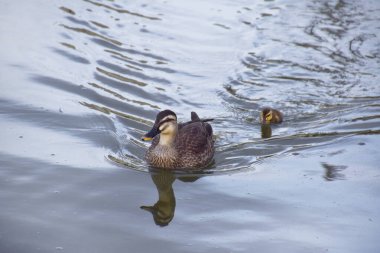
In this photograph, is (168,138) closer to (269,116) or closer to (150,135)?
(150,135)

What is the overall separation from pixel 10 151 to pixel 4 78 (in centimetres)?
278

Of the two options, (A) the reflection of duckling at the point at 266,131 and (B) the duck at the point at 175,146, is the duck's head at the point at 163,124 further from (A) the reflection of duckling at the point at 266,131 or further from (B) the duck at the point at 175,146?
(A) the reflection of duckling at the point at 266,131

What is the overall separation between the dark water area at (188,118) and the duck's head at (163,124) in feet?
1.56

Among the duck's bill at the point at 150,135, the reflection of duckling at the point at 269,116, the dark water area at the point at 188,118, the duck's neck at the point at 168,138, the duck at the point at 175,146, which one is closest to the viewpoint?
the dark water area at the point at 188,118

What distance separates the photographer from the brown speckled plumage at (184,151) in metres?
10.1

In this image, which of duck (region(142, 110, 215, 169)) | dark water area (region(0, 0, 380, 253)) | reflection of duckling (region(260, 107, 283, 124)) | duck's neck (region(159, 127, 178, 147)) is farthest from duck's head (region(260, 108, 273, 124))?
duck's neck (region(159, 127, 178, 147))

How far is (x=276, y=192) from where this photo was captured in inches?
352

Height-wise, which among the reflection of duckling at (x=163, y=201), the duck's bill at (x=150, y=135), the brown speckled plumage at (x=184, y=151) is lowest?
the reflection of duckling at (x=163, y=201)

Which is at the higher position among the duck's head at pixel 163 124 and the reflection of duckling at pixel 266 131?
the duck's head at pixel 163 124

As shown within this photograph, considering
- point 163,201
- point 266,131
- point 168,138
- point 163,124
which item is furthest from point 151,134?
point 266,131

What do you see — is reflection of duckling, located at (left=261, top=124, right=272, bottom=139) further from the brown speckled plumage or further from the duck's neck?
the duck's neck

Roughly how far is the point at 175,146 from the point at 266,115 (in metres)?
2.12

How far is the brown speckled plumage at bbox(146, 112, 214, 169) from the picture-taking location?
10133 mm

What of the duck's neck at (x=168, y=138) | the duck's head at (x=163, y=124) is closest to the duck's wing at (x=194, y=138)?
the duck's neck at (x=168, y=138)
